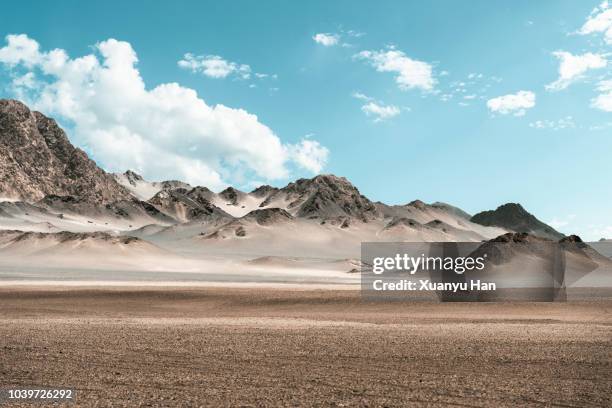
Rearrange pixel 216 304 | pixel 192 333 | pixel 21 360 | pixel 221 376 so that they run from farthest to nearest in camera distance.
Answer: pixel 216 304 < pixel 192 333 < pixel 21 360 < pixel 221 376

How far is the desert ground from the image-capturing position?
537 inches

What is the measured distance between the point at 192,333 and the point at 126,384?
32.4 ft

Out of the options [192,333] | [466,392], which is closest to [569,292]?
[192,333]

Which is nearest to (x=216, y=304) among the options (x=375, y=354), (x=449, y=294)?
(x=449, y=294)

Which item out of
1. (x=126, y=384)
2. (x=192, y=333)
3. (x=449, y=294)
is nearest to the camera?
(x=126, y=384)

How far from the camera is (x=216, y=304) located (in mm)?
44469

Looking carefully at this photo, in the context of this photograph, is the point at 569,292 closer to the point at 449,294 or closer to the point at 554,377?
the point at 449,294

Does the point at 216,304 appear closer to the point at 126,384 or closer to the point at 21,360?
the point at 21,360

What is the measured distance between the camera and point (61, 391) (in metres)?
13.6

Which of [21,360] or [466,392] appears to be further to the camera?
[21,360]

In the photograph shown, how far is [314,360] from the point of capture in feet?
Answer: 59.5

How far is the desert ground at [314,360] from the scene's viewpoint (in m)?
13.6

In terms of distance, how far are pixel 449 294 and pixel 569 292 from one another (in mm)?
16923

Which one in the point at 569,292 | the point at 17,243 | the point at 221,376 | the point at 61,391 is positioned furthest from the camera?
the point at 17,243
